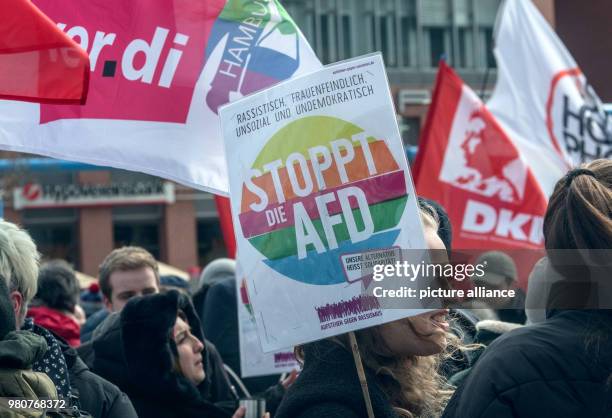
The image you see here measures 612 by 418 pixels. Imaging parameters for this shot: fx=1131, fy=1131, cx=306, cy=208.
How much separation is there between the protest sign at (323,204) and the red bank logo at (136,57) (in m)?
1.36

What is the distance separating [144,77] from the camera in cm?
391

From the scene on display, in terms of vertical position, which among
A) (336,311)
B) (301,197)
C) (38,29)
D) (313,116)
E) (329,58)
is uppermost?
(329,58)

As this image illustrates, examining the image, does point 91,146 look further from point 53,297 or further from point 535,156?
point 535,156

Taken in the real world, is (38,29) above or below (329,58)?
below

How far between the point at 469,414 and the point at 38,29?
1.59 meters

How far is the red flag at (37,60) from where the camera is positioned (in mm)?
2902

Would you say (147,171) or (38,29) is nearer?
(38,29)

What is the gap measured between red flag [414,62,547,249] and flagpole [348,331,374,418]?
16.2 feet

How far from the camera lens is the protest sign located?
2.45m

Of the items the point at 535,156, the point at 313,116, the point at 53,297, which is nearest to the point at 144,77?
the point at 313,116

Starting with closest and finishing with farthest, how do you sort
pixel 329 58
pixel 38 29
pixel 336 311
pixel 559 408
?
pixel 559 408
pixel 336 311
pixel 38 29
pixel 329 58

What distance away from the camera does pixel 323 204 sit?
2.48 m

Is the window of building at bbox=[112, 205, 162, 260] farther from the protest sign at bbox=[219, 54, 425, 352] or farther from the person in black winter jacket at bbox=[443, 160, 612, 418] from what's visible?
the person in black winter jacket at bbox=[443, 160, 612, 418]

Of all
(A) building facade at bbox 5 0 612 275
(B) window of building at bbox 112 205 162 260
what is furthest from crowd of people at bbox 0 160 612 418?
(B) window of building at bbox 112 205 162 260
